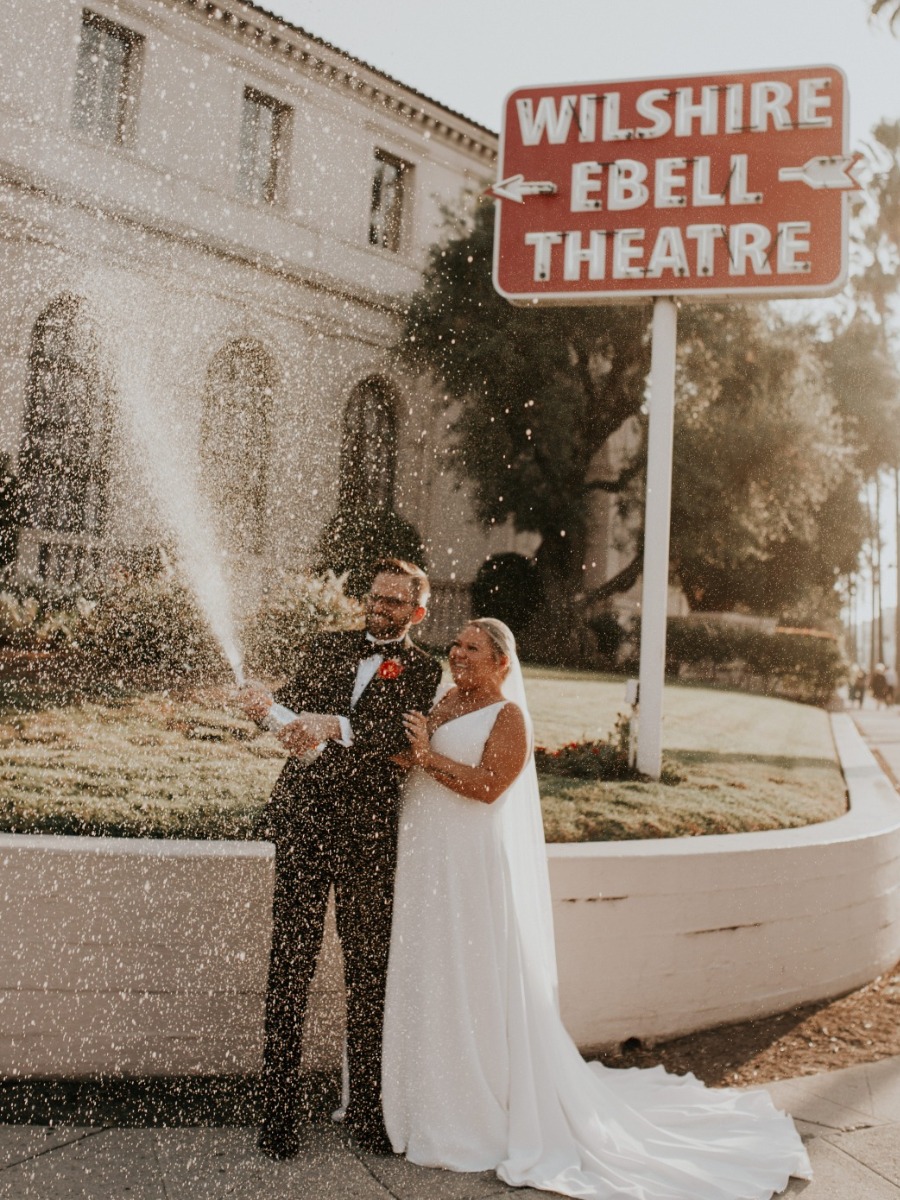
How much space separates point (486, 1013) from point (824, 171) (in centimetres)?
720

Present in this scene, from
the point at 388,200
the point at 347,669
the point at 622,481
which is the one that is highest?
the point at 388,200

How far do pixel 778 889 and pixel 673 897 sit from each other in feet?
2.54

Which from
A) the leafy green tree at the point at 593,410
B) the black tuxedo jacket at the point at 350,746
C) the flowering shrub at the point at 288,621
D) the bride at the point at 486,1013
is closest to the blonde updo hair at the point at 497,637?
the bride at the point at 486,1013

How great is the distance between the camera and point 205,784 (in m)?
6.29

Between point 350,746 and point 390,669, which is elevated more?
point 390,669

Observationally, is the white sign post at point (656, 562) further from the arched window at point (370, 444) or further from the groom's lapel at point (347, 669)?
the arched window at point (370, 444)

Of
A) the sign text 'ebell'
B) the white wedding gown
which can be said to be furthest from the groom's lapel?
the sign text 'ebell'

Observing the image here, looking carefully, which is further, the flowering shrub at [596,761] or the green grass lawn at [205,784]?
the flowering shrub at [596,761]

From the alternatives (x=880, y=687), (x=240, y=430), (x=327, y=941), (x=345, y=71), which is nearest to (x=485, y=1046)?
(x=327, y=941)

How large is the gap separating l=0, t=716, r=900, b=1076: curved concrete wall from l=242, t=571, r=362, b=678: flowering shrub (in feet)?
15.5

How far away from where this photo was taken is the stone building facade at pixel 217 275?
17.7 meters

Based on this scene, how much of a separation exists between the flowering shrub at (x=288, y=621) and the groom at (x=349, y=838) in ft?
18.2

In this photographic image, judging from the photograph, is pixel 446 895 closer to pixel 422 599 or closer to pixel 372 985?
pixel 372 985

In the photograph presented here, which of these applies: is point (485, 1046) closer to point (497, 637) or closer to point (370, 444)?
point (497, 637)
